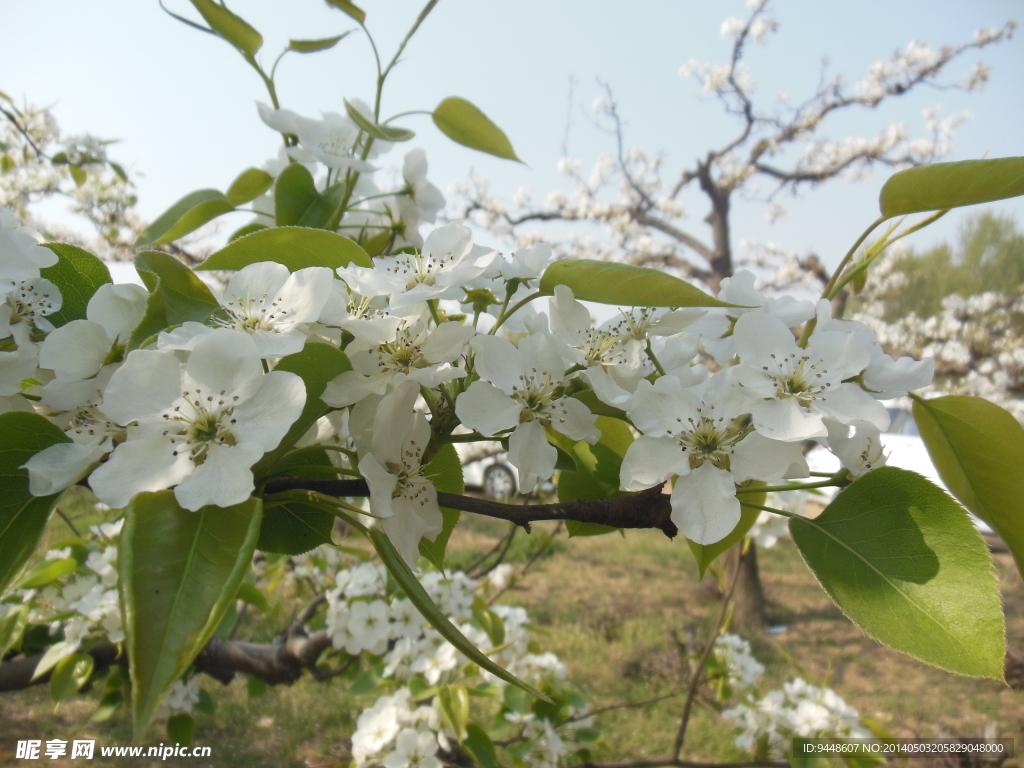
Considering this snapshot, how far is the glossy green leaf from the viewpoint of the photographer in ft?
4.50

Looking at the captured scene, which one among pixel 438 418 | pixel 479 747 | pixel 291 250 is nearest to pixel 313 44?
pixel 291 250

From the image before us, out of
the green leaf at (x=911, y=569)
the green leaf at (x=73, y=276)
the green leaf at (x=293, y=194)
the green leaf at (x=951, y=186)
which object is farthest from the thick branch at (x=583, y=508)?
the green leaf at (x=293, y=194)

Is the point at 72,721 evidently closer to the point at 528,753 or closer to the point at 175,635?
the point at 528,753

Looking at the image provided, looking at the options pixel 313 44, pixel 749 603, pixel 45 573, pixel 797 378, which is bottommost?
pixel 749 603

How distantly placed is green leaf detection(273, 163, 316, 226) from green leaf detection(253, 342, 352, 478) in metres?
0.41

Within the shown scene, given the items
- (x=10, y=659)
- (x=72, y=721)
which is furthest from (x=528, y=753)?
(x=72, y=721)

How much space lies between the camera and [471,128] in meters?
0.87

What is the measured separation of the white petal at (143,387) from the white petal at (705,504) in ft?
1.12

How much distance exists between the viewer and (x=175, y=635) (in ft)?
1.01

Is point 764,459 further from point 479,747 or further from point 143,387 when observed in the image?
point 479,747

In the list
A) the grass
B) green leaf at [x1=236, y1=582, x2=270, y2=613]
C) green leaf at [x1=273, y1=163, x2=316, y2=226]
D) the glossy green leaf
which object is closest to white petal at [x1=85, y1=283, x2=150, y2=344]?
green leaf at [x1=273, y1=163, x2=316, y2=226]

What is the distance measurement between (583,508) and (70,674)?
1.42 m

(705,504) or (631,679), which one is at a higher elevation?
(705,504)

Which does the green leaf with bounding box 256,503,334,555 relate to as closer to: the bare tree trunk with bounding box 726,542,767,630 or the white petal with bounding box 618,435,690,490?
the white petal with bounding box 618,435,690,490
